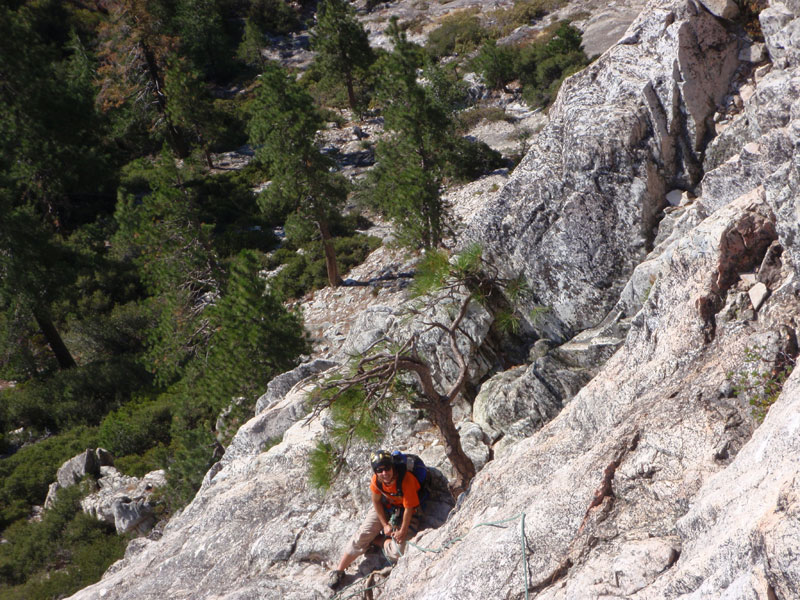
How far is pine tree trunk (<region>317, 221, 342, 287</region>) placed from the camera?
2439 cm

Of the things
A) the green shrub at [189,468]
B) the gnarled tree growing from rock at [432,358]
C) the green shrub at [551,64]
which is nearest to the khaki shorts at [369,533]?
the gnarled tree growing from rock at [432,358]

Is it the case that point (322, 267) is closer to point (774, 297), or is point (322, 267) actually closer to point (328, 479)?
point (328, 479)

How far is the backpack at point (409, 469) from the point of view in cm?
764

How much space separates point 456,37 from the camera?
44.2 meters

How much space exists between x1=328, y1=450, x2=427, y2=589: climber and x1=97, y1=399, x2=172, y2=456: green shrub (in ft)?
51.8

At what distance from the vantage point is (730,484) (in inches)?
163

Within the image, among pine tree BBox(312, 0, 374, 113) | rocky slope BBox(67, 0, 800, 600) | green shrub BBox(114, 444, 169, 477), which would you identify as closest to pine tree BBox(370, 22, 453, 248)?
rocky slope BBox(67, 0, 800, 600)

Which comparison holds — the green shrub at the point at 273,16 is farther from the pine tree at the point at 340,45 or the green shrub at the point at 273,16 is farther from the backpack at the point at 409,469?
the backpack at the point at 409,469

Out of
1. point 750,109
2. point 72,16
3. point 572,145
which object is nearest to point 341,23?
point 72,16

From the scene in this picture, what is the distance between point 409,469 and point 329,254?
57.3ft

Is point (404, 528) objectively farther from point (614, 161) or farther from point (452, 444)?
point (614, 161)

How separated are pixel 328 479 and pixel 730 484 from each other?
4680mm

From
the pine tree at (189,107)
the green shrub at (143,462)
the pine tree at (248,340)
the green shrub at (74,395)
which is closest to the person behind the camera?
the pine tree at (248,340)

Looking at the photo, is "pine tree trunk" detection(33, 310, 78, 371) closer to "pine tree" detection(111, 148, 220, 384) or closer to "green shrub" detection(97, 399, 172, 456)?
"green shrub" detection(97, 399, 172, 456)
